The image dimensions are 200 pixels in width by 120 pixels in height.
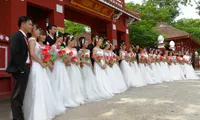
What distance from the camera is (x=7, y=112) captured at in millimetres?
4793

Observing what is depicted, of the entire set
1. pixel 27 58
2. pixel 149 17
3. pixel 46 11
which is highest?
pixel 149 17

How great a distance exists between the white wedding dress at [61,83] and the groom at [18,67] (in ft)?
4.42

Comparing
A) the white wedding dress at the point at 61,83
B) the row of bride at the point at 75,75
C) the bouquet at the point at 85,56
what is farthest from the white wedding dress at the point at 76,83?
the bouquet at the point at 85,56

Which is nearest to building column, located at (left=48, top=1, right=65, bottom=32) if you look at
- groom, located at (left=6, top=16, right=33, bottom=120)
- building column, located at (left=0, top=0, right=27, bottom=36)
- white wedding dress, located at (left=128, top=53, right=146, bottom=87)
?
building column, located at (left=0, top=0, right=27, bottom=36)

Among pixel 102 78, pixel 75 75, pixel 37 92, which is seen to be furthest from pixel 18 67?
pixel 102 78

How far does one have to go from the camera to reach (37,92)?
403 cm

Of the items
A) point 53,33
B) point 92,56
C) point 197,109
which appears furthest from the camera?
point 92,56

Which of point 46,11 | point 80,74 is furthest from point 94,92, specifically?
point 46,11

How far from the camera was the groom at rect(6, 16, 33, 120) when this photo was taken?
11.6ft

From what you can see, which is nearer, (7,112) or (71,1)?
(7,112)

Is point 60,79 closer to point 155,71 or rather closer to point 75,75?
point 75,75

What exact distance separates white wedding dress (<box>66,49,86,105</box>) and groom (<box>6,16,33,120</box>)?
1.92 metres

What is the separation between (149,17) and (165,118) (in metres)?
Result: 26.5

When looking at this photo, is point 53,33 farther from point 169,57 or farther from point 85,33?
point 85,33
